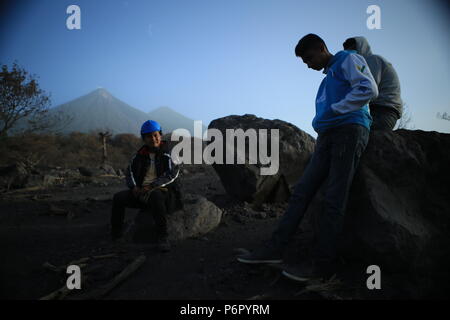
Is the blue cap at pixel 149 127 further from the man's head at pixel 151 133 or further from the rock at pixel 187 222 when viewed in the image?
the rock at pixel 187 222

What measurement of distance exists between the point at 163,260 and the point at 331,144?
2.37 m

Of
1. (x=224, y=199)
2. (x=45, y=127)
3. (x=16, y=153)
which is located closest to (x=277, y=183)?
(x=224, y=199)

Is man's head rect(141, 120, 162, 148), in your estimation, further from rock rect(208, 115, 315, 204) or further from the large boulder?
the large boulder

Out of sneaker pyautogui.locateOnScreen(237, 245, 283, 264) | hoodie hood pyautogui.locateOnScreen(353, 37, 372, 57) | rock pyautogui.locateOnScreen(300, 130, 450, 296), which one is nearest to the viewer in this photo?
rock pyautogui.locateOnScreen(300, 130, 450, 296)

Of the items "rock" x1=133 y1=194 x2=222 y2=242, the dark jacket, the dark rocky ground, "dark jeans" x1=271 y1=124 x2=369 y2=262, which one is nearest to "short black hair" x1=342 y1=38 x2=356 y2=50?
"dark jeans" x1=271 y1=124 x2=369 y2=262

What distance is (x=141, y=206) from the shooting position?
12.8 feet

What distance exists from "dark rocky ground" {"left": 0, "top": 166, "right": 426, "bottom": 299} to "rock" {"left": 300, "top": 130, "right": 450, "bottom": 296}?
0.23 meters

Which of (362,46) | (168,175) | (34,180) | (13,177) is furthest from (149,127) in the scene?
(34,180)

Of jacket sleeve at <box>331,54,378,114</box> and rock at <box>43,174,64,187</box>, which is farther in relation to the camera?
rock at <box>43,174,64,187</box>

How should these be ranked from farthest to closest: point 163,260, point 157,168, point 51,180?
point 51,180 → point 157,168 → point 163,260

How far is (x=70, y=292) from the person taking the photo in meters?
2.67

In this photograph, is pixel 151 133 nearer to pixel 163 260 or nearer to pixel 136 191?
pixel 136 191

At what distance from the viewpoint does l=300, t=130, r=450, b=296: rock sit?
2.57 metres

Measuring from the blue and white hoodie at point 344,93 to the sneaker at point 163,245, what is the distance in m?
2.38
